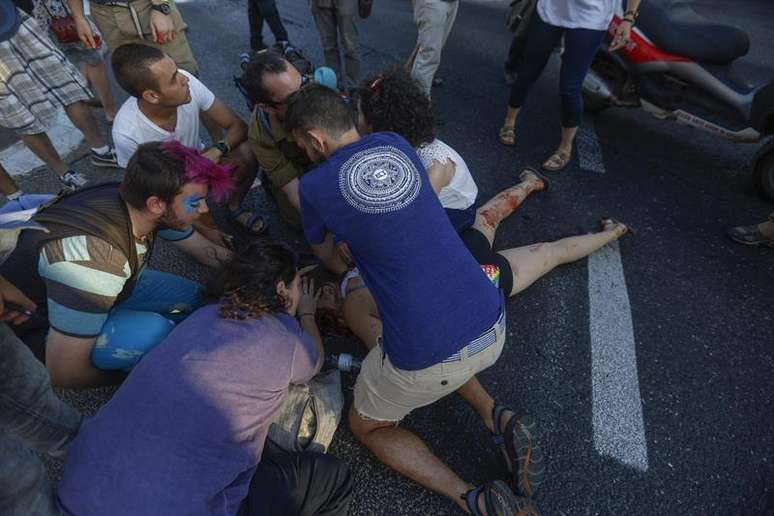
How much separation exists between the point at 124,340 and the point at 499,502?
1464mm

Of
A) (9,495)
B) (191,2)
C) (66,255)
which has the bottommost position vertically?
(191,2)

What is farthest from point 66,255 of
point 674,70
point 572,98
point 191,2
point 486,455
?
point 191,2

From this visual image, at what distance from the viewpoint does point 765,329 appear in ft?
7.29

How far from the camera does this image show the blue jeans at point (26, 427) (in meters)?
1.11

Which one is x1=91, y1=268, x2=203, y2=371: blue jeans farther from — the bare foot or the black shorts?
the bare foot

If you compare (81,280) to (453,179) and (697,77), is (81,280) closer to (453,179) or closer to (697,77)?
(453,179)

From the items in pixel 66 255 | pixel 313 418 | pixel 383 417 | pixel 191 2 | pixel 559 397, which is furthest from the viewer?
pixel 191 2

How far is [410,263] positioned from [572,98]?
222 cm

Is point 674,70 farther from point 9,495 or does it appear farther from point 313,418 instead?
point 9,495

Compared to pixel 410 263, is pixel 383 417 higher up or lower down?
lower down

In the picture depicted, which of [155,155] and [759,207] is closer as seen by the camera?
[155,155]

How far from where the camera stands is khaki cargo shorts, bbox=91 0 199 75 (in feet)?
9.11

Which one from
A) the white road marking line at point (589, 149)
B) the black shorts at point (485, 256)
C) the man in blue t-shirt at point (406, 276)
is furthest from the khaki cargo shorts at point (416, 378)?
the white road marking line at point (589, 149)

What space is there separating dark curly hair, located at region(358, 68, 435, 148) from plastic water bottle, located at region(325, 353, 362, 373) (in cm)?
96
